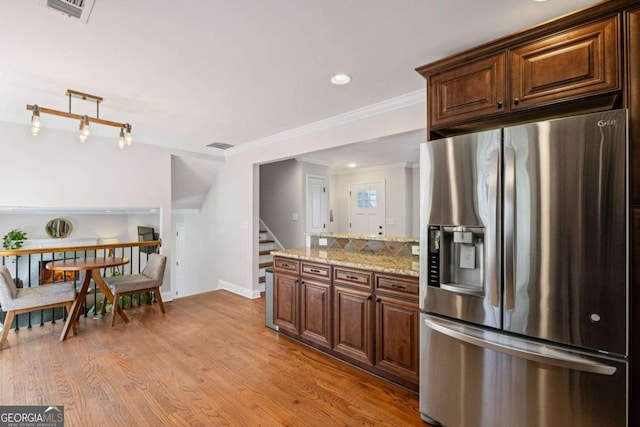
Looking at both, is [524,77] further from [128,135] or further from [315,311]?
[128,135]

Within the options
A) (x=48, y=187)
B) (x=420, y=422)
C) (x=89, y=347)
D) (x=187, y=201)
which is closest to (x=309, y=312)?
(x=420, y=422)

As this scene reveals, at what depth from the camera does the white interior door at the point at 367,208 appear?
736 centimetres

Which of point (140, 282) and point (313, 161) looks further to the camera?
point (313, 161)

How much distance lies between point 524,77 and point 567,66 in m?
0.19

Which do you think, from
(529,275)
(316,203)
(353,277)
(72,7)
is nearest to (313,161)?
(316,203)

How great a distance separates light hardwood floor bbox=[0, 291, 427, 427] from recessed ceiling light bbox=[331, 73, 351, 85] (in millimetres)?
2571

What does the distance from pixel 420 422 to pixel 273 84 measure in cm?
291

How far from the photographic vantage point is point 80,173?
4227mm

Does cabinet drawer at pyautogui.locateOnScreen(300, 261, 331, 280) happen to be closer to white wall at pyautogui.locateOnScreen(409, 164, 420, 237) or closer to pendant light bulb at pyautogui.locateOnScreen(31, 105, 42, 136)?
pendant light bulb at pyautogui.locateOnScreen(31, 105, 42, 136)

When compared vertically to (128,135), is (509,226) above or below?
below

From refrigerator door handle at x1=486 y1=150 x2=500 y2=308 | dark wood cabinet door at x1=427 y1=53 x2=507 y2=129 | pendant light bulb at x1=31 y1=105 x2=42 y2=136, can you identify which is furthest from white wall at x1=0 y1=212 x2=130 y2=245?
refrigerator door handle at x1=486 y1=150 x2=500 y2=308

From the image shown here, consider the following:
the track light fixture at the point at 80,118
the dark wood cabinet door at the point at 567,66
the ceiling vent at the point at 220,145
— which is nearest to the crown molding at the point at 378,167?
the ceiling vent at the point at 220,145

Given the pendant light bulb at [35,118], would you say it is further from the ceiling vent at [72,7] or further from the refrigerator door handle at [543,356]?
the refrigerator door handle at [543,356]

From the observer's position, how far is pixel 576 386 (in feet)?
4.95
